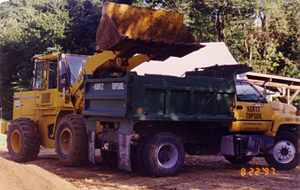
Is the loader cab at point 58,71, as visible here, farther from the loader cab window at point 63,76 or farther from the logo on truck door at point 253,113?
the logo on truck door at point 253,113

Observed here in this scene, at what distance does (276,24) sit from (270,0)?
2.08 metres

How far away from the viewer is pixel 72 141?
390 inches

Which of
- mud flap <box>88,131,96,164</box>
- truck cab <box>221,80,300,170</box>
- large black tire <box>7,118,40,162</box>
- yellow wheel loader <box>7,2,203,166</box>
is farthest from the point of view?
large black tire <box>7,118,40,162</box>

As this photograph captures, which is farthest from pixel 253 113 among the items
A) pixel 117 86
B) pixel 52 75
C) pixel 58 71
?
pixel 52 75

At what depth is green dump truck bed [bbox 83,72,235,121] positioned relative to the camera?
8.50m

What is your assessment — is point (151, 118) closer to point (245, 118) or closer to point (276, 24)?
point (245, 118)

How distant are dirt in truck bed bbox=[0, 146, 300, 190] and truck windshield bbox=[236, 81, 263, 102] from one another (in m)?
1.79

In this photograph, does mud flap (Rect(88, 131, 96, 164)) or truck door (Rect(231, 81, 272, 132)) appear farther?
truck door (Rect(231, 81, 272, 132))

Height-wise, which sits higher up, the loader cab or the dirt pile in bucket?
the loader cab

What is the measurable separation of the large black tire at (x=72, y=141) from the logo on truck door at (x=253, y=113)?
402 cm

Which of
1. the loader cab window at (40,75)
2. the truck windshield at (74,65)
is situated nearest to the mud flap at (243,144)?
the truck windshield at (74,65)

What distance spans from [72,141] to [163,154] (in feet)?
7.82

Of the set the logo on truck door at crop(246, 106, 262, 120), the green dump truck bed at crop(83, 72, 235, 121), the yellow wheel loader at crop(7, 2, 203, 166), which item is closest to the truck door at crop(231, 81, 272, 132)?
the logo on truck door at crop(246, 106, 262, 120)
